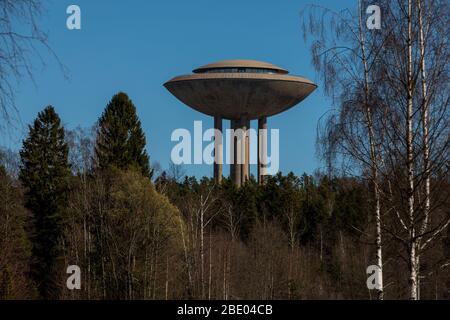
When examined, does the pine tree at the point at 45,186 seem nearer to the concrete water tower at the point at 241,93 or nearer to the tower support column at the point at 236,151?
the concrete water tower at the point at 241,93

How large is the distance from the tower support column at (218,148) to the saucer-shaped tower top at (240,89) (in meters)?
1.05

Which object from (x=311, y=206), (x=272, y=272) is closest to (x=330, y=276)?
(x=272, y=272)

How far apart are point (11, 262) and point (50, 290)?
374 centimetres

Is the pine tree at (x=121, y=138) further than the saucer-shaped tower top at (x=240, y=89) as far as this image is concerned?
No

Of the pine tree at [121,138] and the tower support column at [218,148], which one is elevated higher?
the tower support column at [218,148]

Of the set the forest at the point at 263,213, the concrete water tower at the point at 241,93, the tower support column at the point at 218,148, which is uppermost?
the concrete water tower at the point at 241,93

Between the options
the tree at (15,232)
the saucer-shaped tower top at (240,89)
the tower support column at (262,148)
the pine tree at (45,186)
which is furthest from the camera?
the tower support column at (262,148)

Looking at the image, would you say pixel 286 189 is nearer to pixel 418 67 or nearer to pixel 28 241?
pixel 28 241

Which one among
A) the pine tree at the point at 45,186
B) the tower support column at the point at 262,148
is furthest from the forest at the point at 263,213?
the tower support column at the point at 262,148

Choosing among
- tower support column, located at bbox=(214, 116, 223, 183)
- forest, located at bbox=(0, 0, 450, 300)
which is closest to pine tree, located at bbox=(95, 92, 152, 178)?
forest, located at bbox=(0, 0, 450, 300)

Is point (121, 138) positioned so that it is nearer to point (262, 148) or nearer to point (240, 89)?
point (240, 89)

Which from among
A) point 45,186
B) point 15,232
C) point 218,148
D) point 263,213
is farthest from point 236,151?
point 15,232

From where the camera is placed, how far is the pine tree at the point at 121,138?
52594mm

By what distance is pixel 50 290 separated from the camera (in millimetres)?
47750
